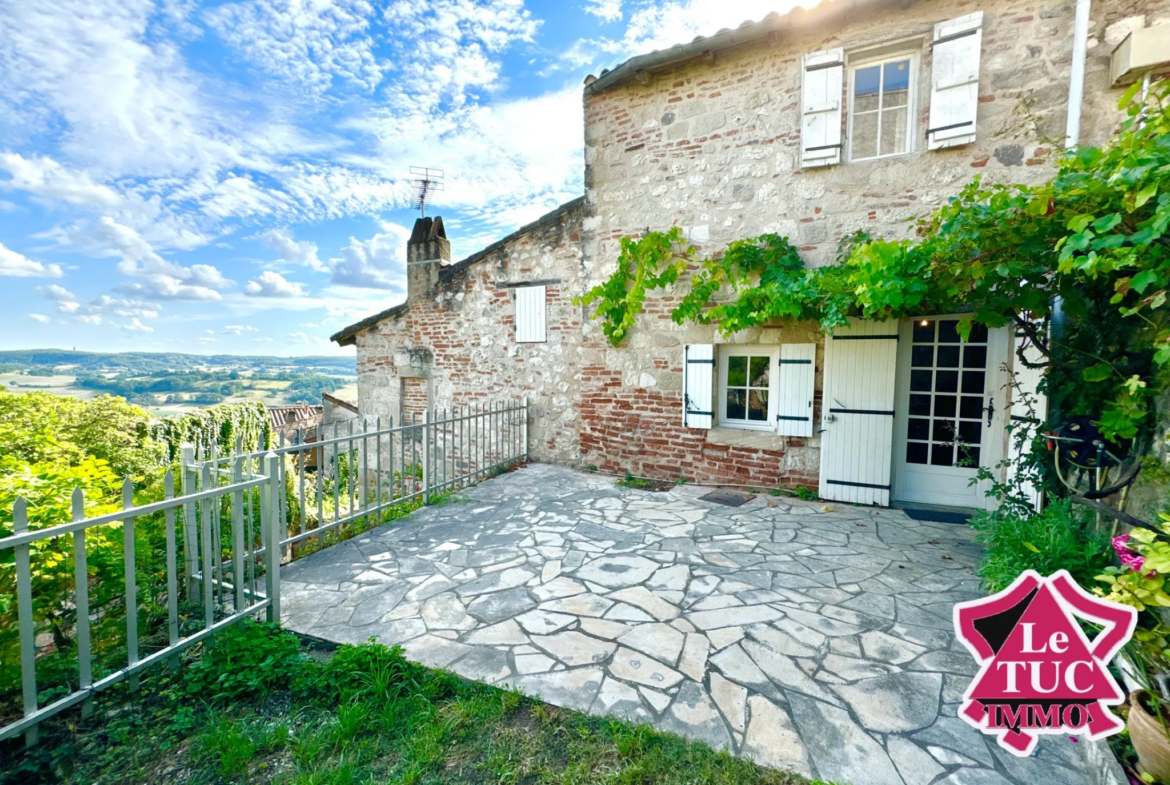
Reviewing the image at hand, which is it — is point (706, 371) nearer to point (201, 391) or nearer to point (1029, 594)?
point (1029, 594)

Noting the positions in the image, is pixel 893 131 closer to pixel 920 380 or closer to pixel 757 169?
pixel 757 169

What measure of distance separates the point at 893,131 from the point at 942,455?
3.42 meters

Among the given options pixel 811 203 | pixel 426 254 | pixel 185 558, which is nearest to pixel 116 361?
pixel 426 254

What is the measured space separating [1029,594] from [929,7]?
579 cm

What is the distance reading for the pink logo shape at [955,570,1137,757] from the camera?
1.62 m

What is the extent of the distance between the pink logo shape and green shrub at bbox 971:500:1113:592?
4.44 ft

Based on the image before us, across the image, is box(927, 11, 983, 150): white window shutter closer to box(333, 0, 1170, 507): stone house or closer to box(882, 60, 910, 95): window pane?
box(333, 0, 1170, 507): stone house

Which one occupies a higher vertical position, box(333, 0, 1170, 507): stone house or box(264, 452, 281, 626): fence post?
box(333, 0, 1170, 507): stone house

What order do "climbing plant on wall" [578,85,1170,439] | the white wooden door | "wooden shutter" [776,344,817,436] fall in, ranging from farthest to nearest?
"wooden shutter" [776,344,817,436]
the white wooden door
"climbing plant on wall" [578,85,1170,439]

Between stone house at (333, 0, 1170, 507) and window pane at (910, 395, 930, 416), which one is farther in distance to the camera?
window pane at (910, 395, 930, 416)

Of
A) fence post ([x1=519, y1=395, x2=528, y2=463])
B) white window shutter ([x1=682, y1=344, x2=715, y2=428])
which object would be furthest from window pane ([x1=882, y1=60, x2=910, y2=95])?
fence post ([x1=519, y1=395, x2=528, y2=463])

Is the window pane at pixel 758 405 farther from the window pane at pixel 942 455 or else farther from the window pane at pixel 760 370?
the window pane at pixel 942 455

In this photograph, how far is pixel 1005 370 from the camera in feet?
15.7

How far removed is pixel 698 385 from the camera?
20.4 feet
